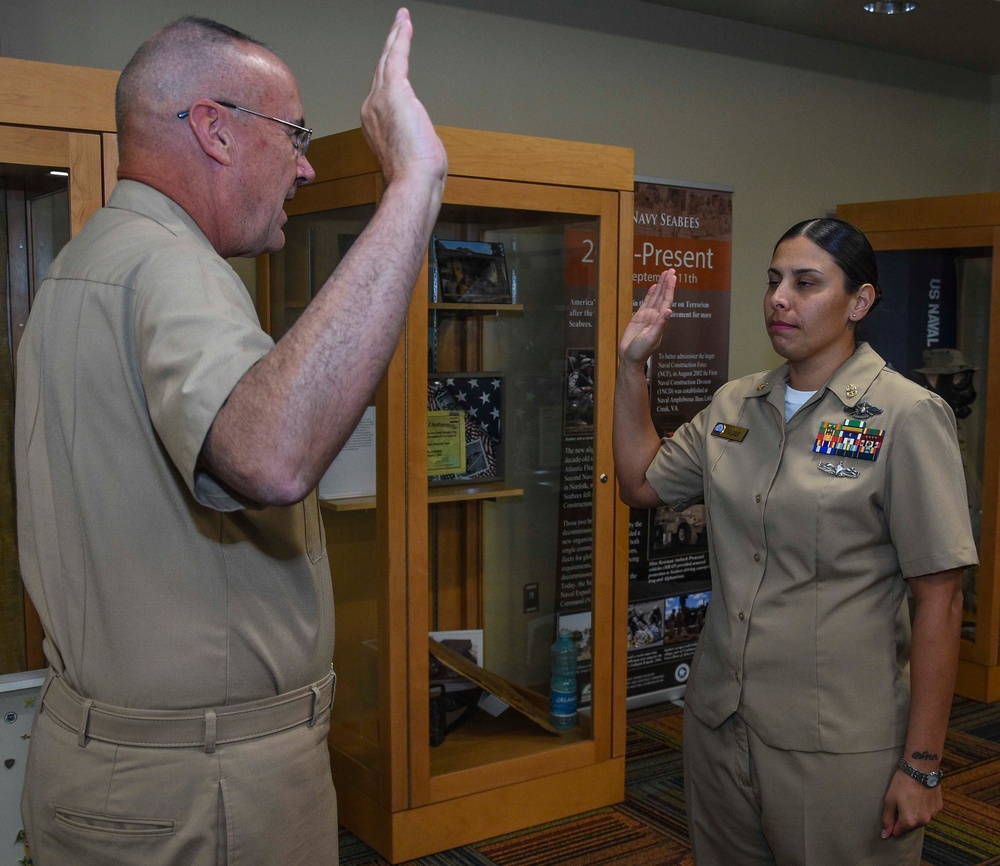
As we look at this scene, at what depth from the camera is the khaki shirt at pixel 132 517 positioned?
1.08 metres

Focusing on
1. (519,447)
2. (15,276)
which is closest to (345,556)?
(519,447)

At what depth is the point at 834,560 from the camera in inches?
71.7

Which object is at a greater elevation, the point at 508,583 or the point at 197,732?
the point at 197,732

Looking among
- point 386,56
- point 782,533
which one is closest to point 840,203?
point 782,533

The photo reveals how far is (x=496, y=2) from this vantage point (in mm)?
3793

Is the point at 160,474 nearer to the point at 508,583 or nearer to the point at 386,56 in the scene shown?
the point at 386,56

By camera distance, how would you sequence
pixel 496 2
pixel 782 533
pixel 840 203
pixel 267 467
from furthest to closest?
pixel 840 203 → pixel 496 2 → pixel 782 533 → pixel 267 467

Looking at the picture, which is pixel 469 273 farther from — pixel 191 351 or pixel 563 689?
pixel 191 351

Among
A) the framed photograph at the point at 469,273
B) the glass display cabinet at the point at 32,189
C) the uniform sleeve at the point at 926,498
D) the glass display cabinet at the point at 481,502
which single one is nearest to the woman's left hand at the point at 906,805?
the uniform sleeve at the point at 926,498

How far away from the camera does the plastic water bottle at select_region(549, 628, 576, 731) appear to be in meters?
3.26

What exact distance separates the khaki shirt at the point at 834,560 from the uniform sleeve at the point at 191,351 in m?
1.19

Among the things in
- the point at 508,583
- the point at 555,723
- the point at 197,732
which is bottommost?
the point at 555,723

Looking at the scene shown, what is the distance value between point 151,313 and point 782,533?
1.28 meters

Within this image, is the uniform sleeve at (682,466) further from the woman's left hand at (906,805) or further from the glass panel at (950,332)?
the glass panel at (950,332)
